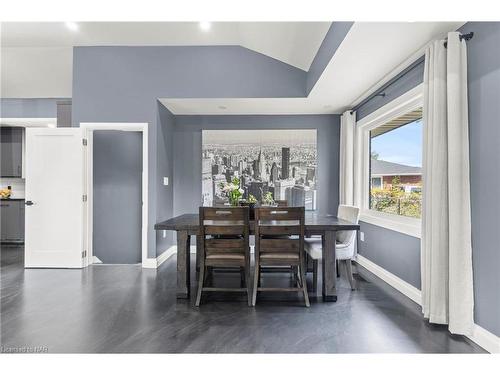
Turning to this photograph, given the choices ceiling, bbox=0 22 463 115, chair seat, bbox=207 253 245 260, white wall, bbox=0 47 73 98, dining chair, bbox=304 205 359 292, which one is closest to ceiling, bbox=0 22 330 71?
ceiling, bbox=0 22 463 115

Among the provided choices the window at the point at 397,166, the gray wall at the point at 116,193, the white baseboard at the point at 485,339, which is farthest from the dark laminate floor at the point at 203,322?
the gray wall at the point at 116,193

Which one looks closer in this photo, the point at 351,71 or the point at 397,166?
the point at 351,71

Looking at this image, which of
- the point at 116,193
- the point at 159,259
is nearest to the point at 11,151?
the point at 116,193

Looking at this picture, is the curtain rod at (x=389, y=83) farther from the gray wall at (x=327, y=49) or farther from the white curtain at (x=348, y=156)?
the gray wall at (x=327, y=49)

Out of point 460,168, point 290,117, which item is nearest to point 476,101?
point 460,168

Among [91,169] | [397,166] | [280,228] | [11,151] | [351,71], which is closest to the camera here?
[280,228]

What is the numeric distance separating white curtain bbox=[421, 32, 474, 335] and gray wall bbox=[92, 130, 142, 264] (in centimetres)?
388

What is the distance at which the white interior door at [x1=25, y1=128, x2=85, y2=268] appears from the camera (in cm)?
417

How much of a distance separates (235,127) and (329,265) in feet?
10.3

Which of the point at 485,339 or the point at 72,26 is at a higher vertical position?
the point at 72,26

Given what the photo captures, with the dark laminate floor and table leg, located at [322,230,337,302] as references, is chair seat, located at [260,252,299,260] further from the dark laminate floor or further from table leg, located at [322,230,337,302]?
the dark laminate floor

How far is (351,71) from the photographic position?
3.30 m

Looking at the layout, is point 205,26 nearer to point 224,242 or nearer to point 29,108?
point 224,242
